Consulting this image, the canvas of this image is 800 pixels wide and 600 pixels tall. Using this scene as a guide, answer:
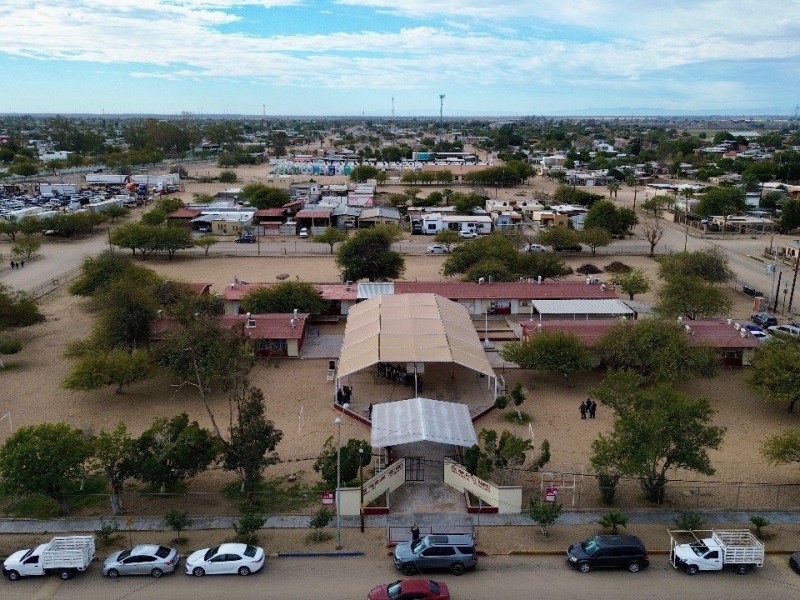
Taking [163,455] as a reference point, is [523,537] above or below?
below

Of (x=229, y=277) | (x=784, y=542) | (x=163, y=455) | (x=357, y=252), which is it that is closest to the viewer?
(x=784, y=542)

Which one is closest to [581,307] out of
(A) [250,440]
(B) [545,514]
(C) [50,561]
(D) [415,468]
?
(D) [415,468]

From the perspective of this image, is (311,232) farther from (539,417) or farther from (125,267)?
(539,417)

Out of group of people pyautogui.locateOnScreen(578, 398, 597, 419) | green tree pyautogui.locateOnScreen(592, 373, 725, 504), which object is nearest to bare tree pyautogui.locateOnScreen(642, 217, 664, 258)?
group of people pyautogui.locateOnScreen(578, 398, 597, 419)

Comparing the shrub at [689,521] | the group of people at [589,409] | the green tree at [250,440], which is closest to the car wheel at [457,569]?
the shrub at [689,521]

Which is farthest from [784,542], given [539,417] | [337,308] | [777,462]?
[337,308]

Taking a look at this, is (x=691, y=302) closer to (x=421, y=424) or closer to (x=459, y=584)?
(x=421, y=424)

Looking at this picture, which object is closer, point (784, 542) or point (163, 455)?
point (784, 542)
